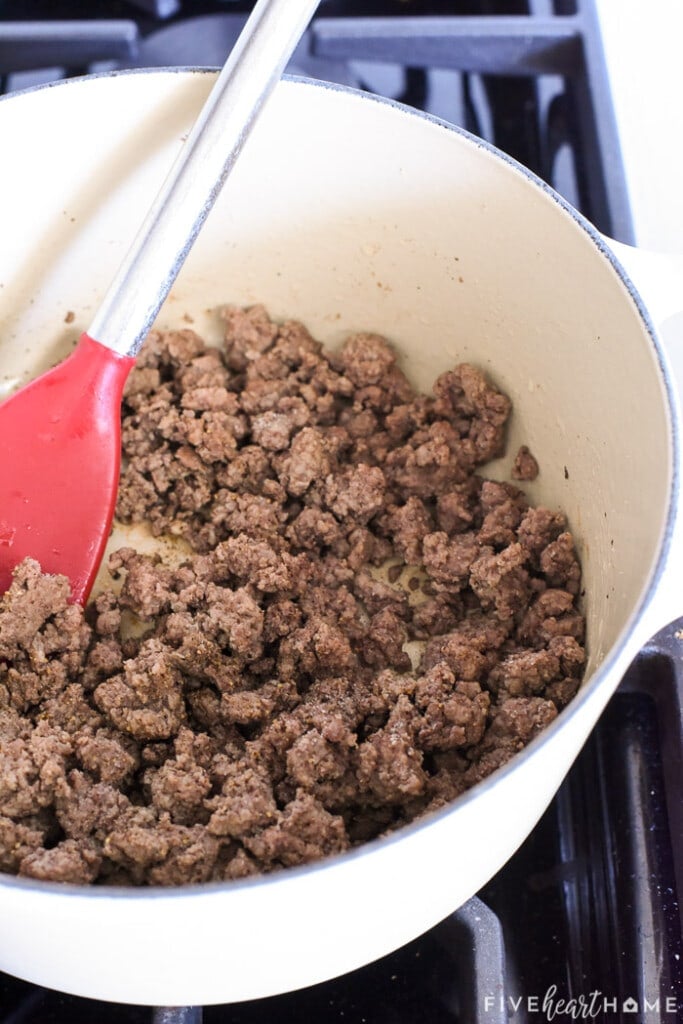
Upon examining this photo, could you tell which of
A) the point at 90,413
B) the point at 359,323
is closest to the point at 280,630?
the point at 90,413

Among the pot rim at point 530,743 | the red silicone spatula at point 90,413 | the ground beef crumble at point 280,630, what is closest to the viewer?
the pot rim at point 530,743

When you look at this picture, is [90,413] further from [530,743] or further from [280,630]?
[530,743]

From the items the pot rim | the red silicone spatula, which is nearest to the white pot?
the pot rim

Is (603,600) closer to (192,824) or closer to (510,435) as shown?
(510,435)

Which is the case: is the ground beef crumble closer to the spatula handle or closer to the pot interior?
the pot interior

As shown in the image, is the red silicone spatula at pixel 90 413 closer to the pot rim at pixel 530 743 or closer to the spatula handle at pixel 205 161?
the spatula handle at pixel 205 161

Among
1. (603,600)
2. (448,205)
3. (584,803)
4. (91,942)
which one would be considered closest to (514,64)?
(448,205)

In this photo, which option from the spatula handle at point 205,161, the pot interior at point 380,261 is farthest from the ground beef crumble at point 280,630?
the spatula handle at point 205,161
